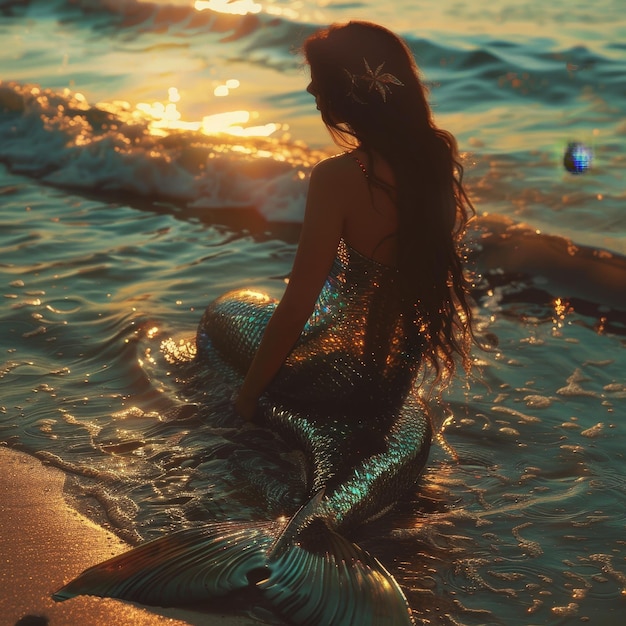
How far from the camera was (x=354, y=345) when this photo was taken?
4.14 metres

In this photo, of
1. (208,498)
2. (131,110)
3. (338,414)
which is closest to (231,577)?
(208,498)

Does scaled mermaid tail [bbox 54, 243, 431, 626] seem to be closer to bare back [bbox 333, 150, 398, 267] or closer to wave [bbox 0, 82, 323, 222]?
bare back [bbox 333, 150, 398, 267]

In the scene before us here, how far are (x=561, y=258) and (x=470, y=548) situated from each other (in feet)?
12.2

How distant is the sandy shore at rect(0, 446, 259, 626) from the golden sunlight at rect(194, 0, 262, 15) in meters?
14.0

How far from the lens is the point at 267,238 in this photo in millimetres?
7633

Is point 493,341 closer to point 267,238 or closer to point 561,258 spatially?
point 561,258

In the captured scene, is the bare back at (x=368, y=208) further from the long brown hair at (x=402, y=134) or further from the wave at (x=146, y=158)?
the wave at (x=146, y=158)

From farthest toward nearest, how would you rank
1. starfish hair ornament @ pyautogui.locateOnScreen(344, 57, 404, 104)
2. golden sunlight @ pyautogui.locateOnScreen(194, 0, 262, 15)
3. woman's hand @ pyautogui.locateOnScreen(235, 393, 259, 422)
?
golden sunlight @ pyautogui.locateOnScreen(194, 0, 262, 15)
woman's hand @ pyautogui.locateOnScreen(235, 393, 259, 422)
starfish hair ornament @ pyautogui.locateOnScreen(344, 57, 404, 104)

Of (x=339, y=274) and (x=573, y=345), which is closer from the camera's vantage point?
(x=339, y=274)

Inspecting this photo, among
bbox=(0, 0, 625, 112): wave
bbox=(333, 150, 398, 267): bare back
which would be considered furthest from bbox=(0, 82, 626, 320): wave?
bbox=(333, 150, 398, 267): bare back

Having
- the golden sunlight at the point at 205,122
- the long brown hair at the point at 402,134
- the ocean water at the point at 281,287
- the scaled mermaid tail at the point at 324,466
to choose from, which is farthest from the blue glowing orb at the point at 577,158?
the long brown hair at the point at 402,134

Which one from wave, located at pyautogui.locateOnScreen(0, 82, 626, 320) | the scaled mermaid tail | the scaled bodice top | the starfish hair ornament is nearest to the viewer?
the scaled mermaid tail

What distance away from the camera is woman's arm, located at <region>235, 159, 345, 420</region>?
382cm

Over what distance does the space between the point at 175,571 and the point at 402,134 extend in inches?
72.8
